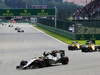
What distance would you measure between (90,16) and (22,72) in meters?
64.4

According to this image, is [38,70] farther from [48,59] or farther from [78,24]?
[78,24]

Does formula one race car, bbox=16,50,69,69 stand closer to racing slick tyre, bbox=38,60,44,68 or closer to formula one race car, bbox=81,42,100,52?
racing slick tyre, bbox=38,60,44,68

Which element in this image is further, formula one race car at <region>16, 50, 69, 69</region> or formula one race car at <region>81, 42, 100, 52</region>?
formula one race car at <region>81, 42, 100, 52</region>

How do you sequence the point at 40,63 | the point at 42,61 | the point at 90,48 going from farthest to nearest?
the point at 90,48, the point at 42,61, the point at 40,63

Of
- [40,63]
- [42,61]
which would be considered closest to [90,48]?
[42,61]

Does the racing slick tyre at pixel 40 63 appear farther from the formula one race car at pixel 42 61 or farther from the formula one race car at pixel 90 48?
the formula one race car at pixel 90 48

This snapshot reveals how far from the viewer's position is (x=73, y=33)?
44.4 m

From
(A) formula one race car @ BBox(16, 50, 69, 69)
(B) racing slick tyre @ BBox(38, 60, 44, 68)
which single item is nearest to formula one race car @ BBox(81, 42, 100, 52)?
(A) formula one race car @ BBox(16, 50, 69, 69)

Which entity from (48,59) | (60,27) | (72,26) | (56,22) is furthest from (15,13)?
(48,59)

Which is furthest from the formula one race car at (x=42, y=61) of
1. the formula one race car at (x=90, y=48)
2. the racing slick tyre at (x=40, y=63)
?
the formula one race car at (x=90, y=48)

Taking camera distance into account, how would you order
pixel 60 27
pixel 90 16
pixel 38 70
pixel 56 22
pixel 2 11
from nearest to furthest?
pixel 38 70
pixel 60 27
pixel 56 22
pixel 2 11
pixel 90 16

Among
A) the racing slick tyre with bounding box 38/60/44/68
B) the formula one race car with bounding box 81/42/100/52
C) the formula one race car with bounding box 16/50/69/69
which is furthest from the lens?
the formula one race car with bounding box 81/42/100/52

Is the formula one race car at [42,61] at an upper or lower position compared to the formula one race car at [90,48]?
upper

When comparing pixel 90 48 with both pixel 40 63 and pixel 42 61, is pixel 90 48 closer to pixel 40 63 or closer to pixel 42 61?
pixel 42 61
